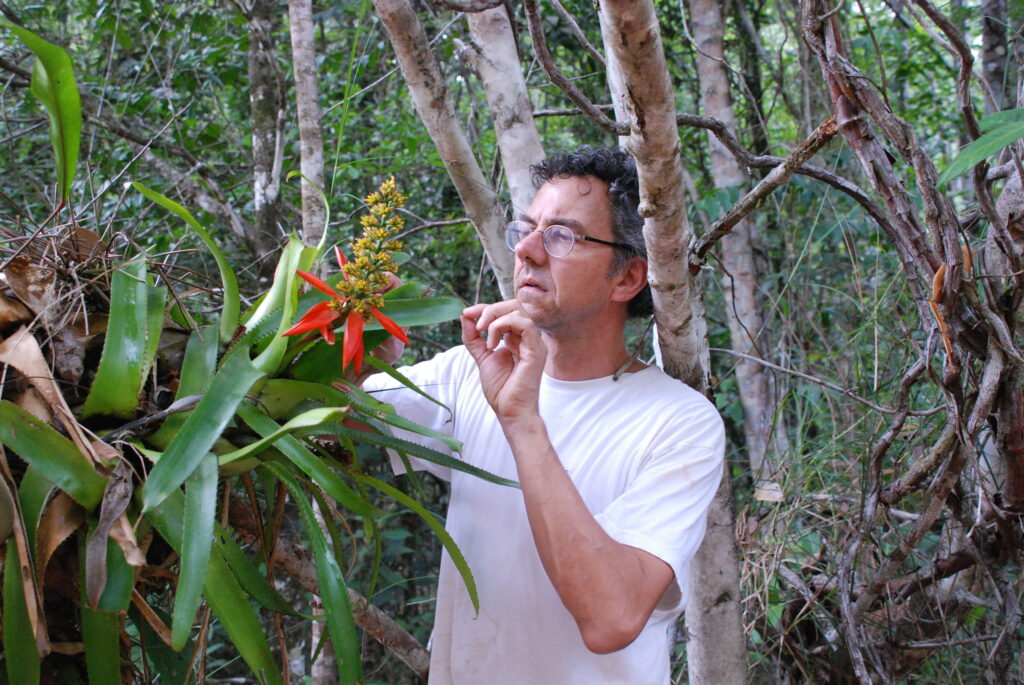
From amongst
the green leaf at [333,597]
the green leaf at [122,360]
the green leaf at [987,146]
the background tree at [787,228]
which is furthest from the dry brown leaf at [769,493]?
the green leaf at [122,360]

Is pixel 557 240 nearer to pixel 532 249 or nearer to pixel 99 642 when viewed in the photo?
pixel 532 249

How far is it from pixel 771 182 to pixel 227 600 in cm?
109

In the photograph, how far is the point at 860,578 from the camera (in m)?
2.12

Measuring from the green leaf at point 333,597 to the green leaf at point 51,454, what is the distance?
0.68 feet

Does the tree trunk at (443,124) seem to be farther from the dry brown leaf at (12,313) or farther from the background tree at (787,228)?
the dry brown leaf at (12,313)

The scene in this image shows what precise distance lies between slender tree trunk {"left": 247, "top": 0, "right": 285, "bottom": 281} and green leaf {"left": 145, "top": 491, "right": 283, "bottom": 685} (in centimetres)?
178

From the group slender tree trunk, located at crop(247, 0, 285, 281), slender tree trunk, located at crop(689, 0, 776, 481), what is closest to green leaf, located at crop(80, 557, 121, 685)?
slender tree trunk, located at crop(247, 0, 285, 281)

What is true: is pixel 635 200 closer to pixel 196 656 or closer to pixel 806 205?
pixel 196 656

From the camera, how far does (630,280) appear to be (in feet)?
5.41

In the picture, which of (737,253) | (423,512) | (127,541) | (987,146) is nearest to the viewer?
(127,541)

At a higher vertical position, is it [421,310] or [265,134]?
[265,134]

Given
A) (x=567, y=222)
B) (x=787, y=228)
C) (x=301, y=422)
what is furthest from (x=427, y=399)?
(x=787, y=228)

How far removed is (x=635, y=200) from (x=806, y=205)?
2.37 metres

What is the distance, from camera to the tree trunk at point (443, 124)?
5.07ft
